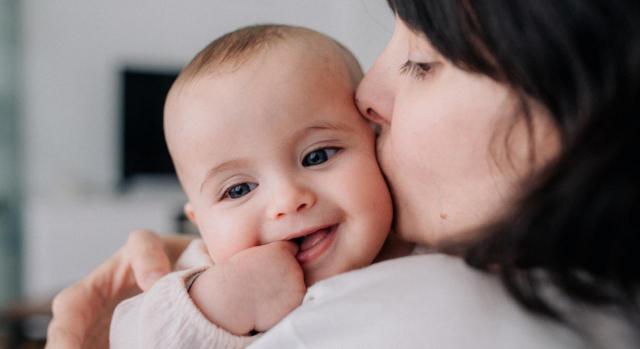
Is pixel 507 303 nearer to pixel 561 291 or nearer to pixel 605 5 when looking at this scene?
pixel 561 291

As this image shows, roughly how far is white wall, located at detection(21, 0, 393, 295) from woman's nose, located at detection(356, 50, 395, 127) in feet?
11.6

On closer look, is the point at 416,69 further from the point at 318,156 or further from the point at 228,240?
the point at 228,240

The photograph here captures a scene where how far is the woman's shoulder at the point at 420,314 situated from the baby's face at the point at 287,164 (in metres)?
0.16

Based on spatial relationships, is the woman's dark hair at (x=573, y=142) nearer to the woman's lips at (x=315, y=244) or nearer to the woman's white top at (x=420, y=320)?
the woman's white top at (x=420, y=320)

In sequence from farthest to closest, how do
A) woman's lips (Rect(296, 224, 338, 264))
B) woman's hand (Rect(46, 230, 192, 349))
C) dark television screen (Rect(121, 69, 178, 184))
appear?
dark television screen (Rect(121, 69, 178, 184)) < woman's hand (Rect(46, 230, 192, 349)) < woman's lips (Rect(296, 224, 338, 264))

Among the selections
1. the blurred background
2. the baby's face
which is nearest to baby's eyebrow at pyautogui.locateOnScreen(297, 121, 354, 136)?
the baby's face

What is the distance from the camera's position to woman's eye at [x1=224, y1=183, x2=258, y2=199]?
904 millimetres

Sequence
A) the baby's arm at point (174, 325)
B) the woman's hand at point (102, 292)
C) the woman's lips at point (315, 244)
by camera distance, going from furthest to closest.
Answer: the woman's hand at point (102, 292), the woman's lips at point (315, 244), the baby's arm at point (174, 325)

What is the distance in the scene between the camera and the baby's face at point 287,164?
33.8 inches

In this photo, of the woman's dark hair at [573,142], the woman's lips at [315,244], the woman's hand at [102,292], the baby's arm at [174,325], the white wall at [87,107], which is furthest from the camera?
the white wall at [87,107]

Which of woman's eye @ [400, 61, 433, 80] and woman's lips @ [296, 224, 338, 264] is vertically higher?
woman's eye @ [400, 61, 433, 80]

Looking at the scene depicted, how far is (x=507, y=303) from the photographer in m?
0.60

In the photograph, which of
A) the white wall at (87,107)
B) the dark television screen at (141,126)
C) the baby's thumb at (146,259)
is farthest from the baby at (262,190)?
the dark television screen at (141,126)

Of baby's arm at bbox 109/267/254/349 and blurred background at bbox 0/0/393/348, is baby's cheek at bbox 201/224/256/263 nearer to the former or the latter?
baby's arm at bbox 109/267/254/349
